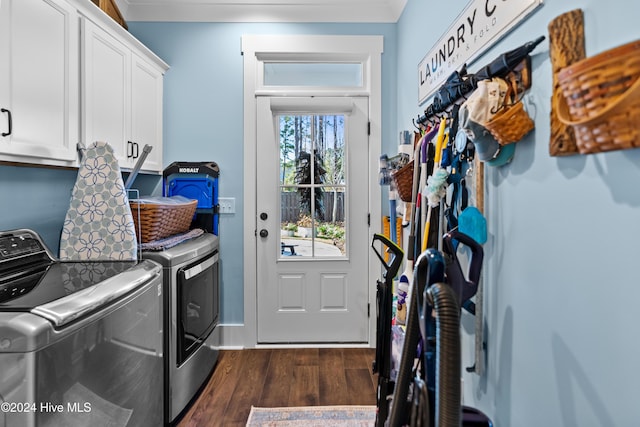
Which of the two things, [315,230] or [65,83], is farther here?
[315,230]

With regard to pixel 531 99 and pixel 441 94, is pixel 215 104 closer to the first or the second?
pixel 441 94

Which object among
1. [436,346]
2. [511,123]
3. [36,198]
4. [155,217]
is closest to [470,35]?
[511,123]

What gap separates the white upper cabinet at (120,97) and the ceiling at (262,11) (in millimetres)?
465

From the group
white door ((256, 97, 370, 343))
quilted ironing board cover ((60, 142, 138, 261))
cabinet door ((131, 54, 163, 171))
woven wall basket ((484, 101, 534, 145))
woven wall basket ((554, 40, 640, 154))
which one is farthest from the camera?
white door ((256, 97, 370, 343))

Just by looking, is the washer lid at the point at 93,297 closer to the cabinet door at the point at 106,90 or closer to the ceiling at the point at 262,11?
the cabinet door at the point at 106,90

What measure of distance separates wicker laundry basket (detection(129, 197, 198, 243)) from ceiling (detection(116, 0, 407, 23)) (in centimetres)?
152

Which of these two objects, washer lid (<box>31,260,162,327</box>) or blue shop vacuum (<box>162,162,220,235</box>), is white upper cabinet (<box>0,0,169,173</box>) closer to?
blue shop vacuum (<box>162,162,220,235</box>)

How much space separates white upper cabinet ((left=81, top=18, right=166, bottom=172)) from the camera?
192 cm

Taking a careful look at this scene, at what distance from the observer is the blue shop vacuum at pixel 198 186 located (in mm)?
2893

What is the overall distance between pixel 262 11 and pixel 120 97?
4.27 feet

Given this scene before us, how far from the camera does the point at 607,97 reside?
625mm

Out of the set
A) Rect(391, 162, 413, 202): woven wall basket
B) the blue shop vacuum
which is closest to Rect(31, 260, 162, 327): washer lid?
Rect(391, 162, 413, 202): woven wall basket

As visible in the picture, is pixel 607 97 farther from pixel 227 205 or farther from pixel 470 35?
pixel 227 205

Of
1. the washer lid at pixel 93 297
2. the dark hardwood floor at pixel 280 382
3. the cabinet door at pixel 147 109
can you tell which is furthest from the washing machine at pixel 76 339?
the cabinet door at pixel 147 109
